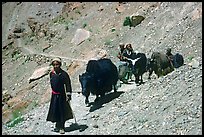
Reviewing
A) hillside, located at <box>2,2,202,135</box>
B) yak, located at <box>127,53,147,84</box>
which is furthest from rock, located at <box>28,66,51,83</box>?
yak, located at <box>127,53,147,84</box>

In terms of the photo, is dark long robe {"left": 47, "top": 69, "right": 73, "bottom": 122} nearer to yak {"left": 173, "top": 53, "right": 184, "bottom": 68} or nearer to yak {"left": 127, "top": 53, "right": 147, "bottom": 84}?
yak {"left": 127, "top": 53, "right": 147, "bottom": 84}

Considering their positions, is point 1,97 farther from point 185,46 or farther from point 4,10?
point 4,10

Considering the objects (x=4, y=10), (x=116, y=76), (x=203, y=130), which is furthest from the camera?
(x=4, y=10)

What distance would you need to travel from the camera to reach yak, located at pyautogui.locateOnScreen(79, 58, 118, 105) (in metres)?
11.0

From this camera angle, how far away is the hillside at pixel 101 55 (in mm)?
9398

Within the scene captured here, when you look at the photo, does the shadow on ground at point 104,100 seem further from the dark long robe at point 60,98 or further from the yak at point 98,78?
the dark long robe at point 60,98

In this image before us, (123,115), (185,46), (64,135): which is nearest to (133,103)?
(123,115)

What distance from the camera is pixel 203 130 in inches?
309

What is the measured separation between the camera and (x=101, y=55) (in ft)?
65.4

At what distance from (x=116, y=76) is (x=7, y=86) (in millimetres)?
12031

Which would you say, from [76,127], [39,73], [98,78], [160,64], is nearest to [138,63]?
[160,64]

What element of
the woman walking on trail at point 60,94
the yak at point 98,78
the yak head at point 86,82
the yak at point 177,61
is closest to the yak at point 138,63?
the yak at point 177,61

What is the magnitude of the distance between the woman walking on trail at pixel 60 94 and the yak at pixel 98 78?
1.51 metres

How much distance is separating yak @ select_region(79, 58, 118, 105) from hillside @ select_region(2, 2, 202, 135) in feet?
1.27
